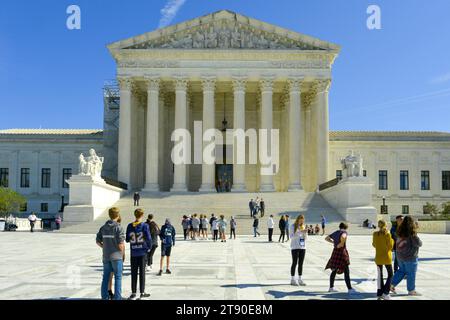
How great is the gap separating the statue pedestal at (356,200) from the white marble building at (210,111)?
36.5 feet

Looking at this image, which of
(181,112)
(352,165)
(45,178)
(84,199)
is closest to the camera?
(84,199)

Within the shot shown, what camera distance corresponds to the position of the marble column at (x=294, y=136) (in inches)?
2234

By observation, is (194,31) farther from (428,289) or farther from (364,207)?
(428,289)

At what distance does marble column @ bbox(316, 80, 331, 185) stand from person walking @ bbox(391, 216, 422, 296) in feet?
147

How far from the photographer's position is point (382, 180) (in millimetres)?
69875

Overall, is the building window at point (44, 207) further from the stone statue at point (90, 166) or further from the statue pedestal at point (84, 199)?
the stone statue at point (90, 166)

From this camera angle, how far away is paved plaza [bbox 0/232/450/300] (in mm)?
12164

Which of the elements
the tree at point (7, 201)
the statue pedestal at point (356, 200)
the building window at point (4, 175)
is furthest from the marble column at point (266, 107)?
the building window at point (4, 175)

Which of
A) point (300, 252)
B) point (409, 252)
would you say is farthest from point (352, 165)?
point (409, 252)

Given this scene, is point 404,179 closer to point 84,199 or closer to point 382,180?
point 382,180

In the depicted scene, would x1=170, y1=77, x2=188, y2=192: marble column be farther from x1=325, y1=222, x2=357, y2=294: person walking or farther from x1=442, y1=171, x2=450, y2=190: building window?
x1=325, y1=222, x2=357, y2=294: person walking

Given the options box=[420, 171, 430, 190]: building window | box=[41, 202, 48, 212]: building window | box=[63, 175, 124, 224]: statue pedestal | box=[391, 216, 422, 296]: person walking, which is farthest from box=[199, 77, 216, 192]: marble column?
box=[391, 216, 422, 296]: person walking

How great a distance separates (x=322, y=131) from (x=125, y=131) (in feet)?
69.9
